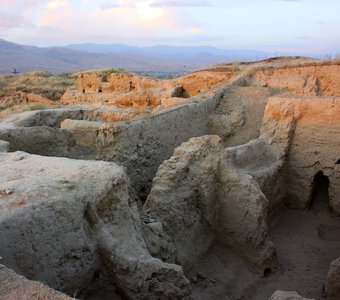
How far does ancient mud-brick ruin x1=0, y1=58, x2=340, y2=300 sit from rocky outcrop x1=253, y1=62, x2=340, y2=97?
0.11 feet

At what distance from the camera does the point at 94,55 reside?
473 ft

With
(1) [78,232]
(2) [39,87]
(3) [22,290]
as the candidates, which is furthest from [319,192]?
(2) [39,87]

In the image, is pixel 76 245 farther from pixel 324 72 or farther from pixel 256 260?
pixel 324 72

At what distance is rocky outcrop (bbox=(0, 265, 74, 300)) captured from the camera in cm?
331

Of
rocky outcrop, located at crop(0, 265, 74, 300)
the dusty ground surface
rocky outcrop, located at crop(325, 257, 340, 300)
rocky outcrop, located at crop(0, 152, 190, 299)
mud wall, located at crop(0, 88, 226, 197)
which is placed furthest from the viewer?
mud wall, located at crop(0, 88, 226, 197)

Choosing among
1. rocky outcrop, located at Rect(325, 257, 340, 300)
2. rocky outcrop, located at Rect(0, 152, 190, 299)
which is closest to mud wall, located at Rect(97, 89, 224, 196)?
rocky outcrop, located at Rect(0, 152, 190, 299)

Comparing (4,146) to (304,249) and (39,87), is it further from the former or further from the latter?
(39,87)

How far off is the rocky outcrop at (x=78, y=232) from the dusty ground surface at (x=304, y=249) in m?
2.59

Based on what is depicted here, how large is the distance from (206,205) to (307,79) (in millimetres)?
6365

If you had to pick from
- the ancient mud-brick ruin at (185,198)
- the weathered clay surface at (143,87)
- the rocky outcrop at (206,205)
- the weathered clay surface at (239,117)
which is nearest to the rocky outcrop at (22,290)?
the ancient mud-brick ruin at (185,198)

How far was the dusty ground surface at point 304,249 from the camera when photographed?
289 inches

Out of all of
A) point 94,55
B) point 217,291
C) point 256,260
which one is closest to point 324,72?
point 256,260

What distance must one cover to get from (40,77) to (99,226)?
2557cm

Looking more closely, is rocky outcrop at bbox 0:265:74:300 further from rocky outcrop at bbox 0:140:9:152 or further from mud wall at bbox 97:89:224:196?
mud wall at bbox 97:89:224:196
